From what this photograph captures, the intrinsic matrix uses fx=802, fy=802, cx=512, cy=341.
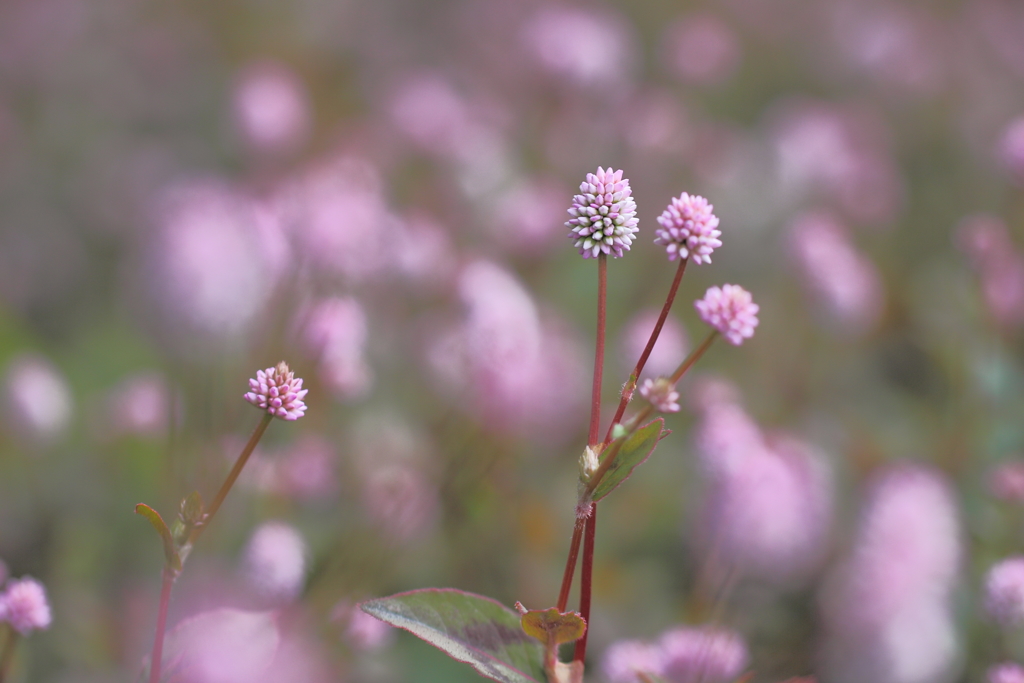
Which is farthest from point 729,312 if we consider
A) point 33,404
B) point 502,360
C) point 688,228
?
point 33,404

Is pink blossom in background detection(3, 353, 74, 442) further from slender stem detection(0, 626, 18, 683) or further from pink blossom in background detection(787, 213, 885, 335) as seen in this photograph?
pink blossom in background detection(787, 213, 885, 335)

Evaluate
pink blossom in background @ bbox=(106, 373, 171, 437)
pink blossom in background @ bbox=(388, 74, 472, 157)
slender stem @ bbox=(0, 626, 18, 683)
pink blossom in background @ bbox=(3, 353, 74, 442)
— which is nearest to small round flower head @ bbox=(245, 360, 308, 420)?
slender stem @ bbox=(0, 626, 18, 683)

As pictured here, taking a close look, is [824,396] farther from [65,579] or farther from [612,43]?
[65,579]

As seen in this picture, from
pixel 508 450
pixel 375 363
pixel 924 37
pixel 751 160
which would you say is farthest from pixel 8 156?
pixel 924 37

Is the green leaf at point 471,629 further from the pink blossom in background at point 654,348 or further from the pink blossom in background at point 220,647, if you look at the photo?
the pink blossom in background at point 654,348

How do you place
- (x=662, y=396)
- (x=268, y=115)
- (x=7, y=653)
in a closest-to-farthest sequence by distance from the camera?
(x=662, y=396), (x=7, y=653), (x=268, y=115)

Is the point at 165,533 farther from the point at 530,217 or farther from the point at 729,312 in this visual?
the point at 530,217
